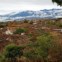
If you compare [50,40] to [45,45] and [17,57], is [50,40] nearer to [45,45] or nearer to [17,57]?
[45,45]

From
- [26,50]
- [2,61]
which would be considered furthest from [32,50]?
[2,61]

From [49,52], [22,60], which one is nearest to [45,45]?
[49,52]

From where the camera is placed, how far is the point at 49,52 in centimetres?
1836

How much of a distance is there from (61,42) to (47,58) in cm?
233

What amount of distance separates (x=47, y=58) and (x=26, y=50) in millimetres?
1838

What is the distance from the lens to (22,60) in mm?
17750

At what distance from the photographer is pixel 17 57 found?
61.1 ft

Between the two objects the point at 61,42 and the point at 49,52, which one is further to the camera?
the point at 61,42

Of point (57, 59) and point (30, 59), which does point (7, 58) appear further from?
point (57, 59)

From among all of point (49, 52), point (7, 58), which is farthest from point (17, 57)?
point (49, 52)

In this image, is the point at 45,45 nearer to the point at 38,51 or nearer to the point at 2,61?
the point at 38,51

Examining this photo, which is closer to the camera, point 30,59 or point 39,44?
point 30,59

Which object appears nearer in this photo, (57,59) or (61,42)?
(57,59)

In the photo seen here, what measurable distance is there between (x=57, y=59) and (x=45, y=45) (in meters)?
1.51
